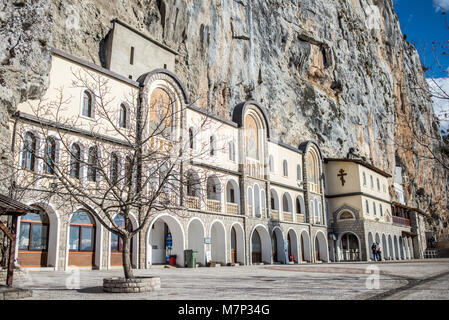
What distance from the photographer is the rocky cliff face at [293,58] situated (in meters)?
31.1

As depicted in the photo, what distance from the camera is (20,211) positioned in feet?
31.1

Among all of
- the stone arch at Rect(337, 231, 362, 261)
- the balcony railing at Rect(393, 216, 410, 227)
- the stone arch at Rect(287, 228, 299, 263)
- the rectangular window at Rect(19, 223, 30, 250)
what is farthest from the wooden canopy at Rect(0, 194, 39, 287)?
the balcony railing at Rect(393, 216, 410, 227)

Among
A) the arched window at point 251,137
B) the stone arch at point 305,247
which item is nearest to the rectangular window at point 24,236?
the arched window at point 251,137

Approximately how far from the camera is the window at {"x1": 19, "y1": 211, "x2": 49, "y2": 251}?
17.3m

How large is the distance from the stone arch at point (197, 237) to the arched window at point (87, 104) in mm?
8675

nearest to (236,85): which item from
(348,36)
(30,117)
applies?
(30,117)

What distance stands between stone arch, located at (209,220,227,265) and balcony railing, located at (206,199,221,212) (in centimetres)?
80

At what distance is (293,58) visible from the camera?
4622cm

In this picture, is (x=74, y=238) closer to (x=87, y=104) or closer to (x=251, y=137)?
(x=87, y=104)

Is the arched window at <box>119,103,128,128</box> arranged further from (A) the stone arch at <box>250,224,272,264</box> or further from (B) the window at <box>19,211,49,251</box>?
(A) the stone arch at <box>250,224,272,264</box>

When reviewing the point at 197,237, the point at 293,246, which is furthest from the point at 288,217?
the point at 197,237

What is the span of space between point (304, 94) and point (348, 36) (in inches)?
720

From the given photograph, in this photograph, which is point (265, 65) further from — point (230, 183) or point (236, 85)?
point (230, 183)

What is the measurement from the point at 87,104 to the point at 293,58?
3116 cm
